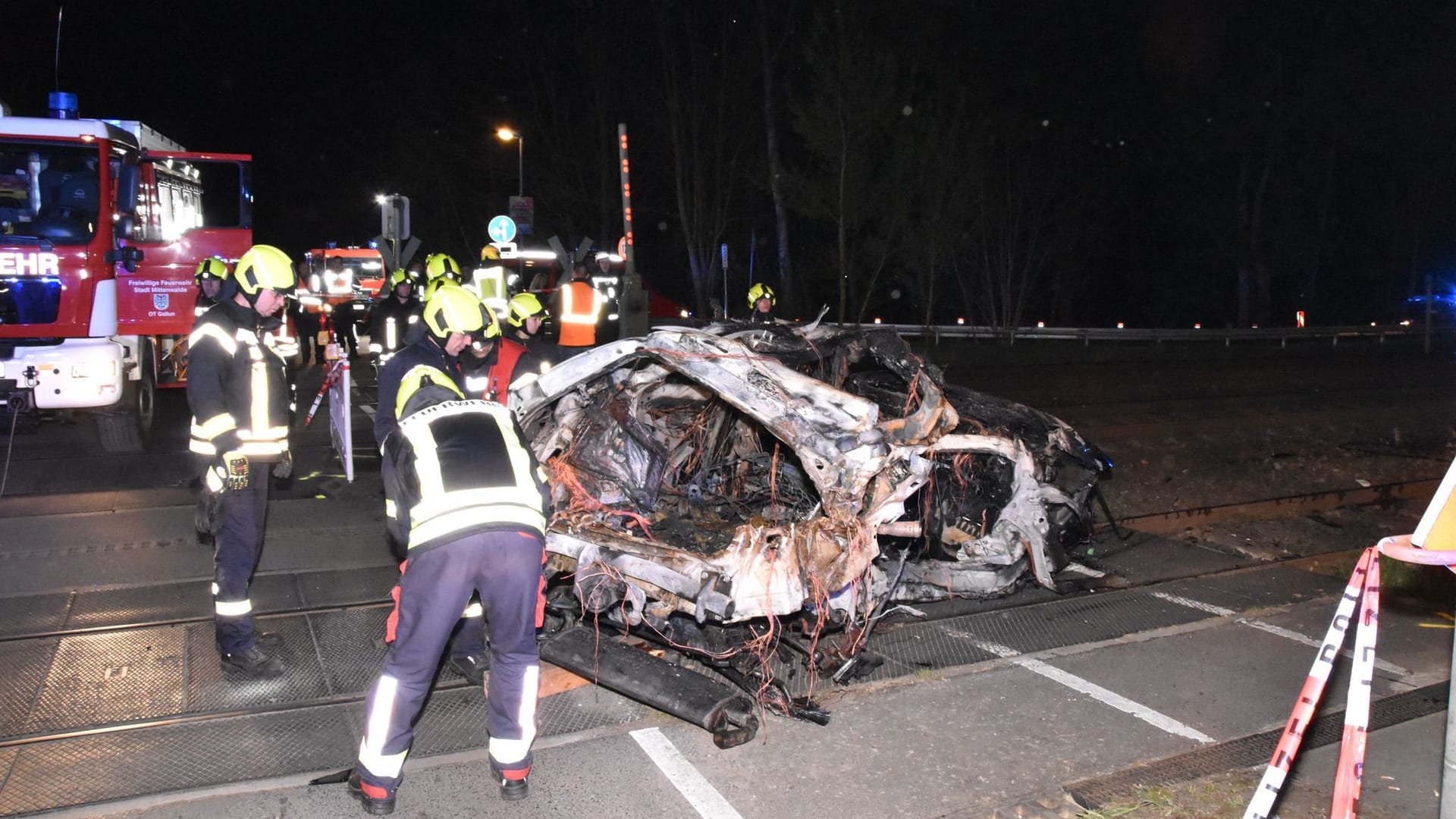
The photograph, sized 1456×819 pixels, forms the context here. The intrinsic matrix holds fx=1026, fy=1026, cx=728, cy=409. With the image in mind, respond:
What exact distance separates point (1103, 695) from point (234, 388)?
Answer: 14.9 feet

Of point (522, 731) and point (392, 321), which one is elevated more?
point (392, 321)

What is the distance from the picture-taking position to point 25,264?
30.8 feet

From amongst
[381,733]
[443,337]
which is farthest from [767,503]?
[381,733]

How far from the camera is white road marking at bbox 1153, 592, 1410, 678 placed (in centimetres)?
546

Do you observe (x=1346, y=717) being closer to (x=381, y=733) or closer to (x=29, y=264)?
(x=381, y=733)

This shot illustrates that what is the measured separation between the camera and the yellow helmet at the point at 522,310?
23.9 feet

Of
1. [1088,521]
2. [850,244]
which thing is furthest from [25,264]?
[850,244]

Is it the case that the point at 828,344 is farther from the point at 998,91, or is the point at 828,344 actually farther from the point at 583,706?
the point at 998,91

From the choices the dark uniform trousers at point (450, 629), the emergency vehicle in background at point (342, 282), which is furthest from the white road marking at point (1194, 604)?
the emergency vehicle in background at point (342, 282)

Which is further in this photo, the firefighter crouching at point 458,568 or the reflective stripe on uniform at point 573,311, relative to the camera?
the reflective stripe on uniform at point 573,311

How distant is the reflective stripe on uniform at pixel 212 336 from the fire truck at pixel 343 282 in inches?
420

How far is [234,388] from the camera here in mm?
5082

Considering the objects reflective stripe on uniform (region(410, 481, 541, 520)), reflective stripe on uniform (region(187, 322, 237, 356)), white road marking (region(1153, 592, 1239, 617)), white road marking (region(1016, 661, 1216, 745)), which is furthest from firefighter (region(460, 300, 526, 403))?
white road marking (region(1153, 592, 1239, 617))

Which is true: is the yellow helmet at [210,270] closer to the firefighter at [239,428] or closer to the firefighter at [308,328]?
the firefighter at [308,328]
